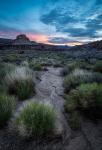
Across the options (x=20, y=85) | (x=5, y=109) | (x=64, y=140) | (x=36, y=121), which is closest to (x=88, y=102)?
(x=64, y=140)

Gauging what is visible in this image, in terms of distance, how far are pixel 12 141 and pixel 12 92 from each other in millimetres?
2657

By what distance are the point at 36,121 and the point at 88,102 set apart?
1819 mm

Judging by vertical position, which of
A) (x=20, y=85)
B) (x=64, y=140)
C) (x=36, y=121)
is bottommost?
(x=64, y=140)

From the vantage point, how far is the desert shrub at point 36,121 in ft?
10.4

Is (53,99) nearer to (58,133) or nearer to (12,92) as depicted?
(12,92)

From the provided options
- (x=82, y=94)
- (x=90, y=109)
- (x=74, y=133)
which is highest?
(x=82, y=94)

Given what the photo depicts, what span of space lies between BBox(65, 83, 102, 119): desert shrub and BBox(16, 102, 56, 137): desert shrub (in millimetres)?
1237

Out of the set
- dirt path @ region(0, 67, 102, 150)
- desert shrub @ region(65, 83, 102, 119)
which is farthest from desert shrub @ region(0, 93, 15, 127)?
desert shrub @ region(65, 83, 102, 119)

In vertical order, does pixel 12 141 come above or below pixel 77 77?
below

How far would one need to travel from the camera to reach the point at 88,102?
14.3ft

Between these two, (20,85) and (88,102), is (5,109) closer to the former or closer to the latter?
(20,85)

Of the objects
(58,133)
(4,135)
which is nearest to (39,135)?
(58,133)

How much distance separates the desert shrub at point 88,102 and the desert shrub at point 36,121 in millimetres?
1237

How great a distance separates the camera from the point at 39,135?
3217 millimetres
